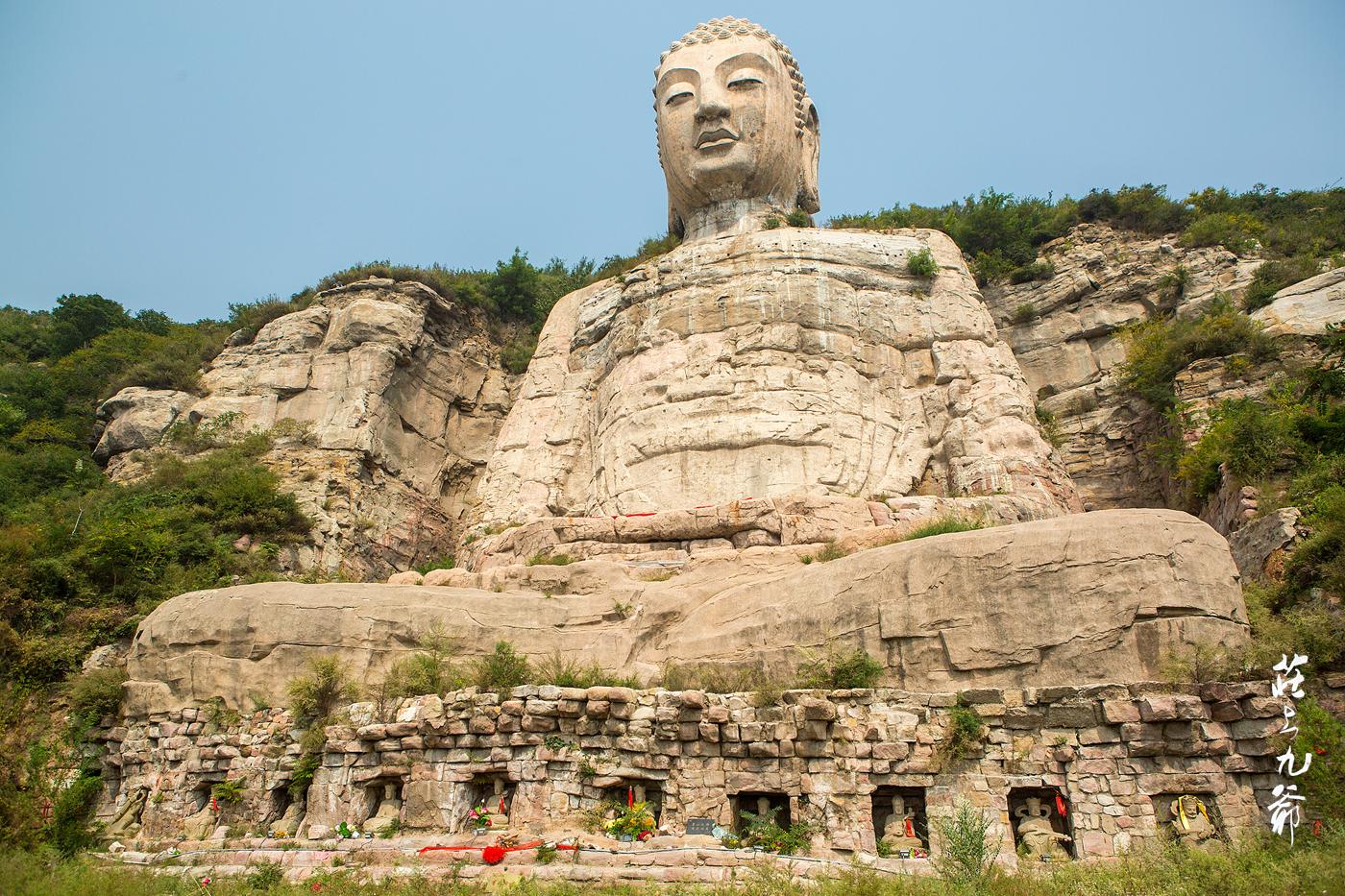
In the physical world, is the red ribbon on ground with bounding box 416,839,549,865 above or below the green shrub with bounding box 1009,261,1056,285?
below

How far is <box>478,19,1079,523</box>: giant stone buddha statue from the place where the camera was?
46.9 ft

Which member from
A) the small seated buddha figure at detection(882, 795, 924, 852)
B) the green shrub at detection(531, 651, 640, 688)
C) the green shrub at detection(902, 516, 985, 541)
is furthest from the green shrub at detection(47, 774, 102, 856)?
the green shrub at detection(902, 516, 985, 541)

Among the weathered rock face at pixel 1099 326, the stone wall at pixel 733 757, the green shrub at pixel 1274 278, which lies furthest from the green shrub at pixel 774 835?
the green shrub at pixel 1274 278

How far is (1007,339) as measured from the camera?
71.7ft

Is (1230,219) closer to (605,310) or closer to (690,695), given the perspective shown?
(605,310)

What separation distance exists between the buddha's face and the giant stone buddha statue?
0.04 m

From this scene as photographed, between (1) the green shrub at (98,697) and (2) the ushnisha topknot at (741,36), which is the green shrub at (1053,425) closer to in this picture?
(2) the ushnisha topknot at (741,36)

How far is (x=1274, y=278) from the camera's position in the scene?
1767cm

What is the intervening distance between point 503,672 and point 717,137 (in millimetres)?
11381

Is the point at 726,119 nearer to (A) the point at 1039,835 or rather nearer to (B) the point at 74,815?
(A) the point at 1039,835

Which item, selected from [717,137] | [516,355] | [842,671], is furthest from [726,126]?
[842,671]

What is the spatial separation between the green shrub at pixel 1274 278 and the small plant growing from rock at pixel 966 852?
496 inches

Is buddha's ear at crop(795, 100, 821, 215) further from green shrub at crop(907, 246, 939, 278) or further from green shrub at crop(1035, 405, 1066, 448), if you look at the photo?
green shrub at crop(1035, 405, 1066, 448)

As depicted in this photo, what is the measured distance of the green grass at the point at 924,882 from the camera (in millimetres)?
6730
